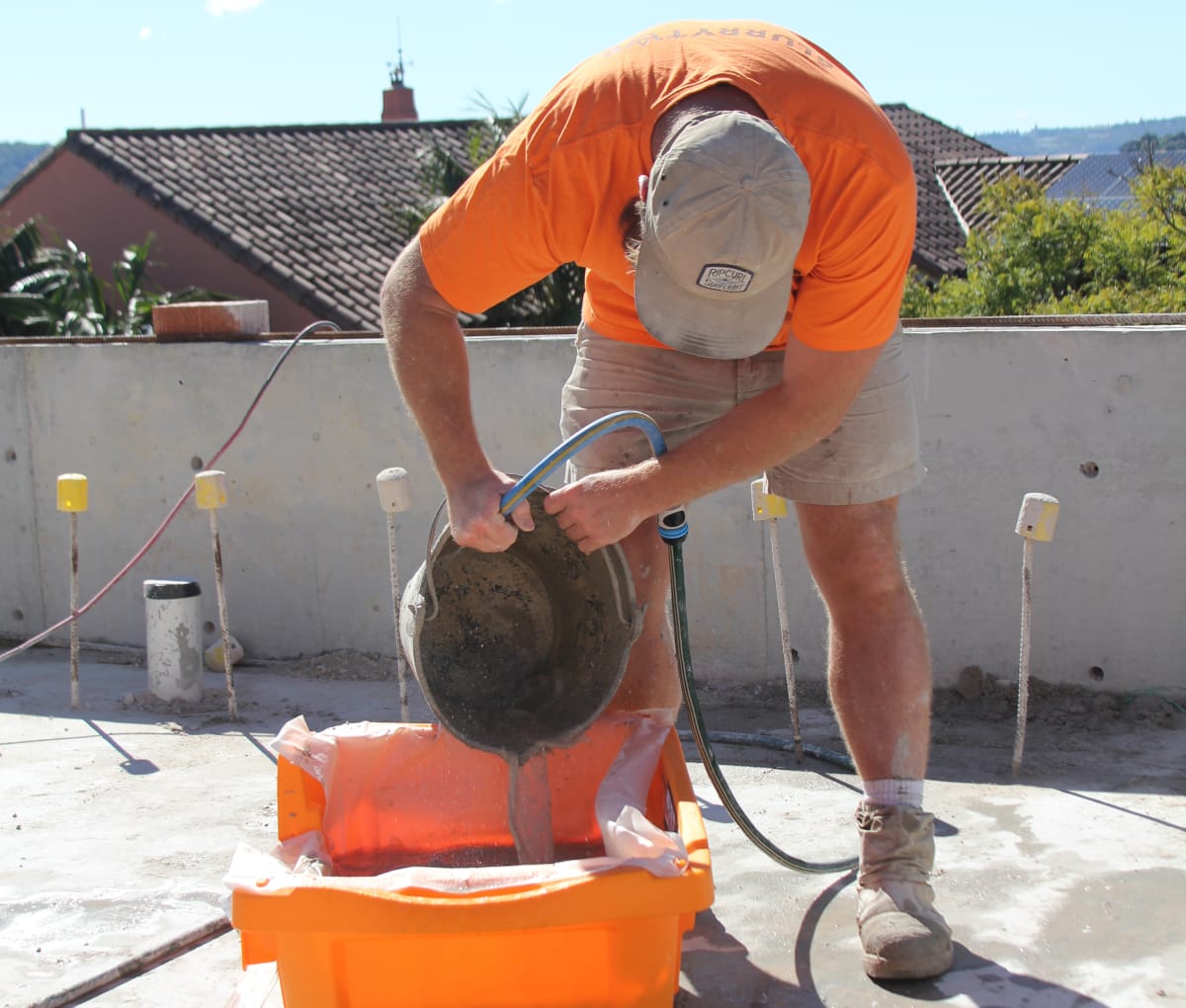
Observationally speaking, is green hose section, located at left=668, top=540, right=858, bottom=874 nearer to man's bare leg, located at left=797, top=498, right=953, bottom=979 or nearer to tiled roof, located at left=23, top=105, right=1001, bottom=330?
man's bare leg, located at left=797, top=498, right=953, bottom=979

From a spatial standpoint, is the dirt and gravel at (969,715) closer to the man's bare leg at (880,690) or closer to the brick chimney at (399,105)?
the man's bare leg at (880,690)

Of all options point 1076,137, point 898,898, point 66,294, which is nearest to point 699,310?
point 898,898

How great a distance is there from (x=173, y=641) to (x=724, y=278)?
2.75 m

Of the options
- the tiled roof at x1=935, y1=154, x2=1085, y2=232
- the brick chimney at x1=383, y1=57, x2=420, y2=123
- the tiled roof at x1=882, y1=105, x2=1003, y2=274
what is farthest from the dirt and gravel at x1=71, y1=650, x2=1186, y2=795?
the brick chimney at x1=383, y1=57, x2=420, y2=123

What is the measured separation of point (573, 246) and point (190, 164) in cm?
2143

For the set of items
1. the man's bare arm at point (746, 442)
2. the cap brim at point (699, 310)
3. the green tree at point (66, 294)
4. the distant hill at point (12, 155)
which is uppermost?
the distant hill at point (12, 155)

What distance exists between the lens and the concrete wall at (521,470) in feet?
11.7

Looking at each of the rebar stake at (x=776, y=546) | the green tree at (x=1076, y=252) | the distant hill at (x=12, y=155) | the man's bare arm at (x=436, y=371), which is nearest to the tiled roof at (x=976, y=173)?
the green tree at (x=1076, y=252)

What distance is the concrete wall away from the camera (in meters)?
3.56

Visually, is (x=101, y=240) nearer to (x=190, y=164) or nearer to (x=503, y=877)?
(x=190, y=164)

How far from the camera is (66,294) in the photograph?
65.1 ft

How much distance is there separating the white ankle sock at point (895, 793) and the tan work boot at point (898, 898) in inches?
0.6

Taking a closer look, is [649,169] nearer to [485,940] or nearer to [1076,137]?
[485,940]

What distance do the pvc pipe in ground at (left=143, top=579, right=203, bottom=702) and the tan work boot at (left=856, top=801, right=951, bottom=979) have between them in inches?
96.8
